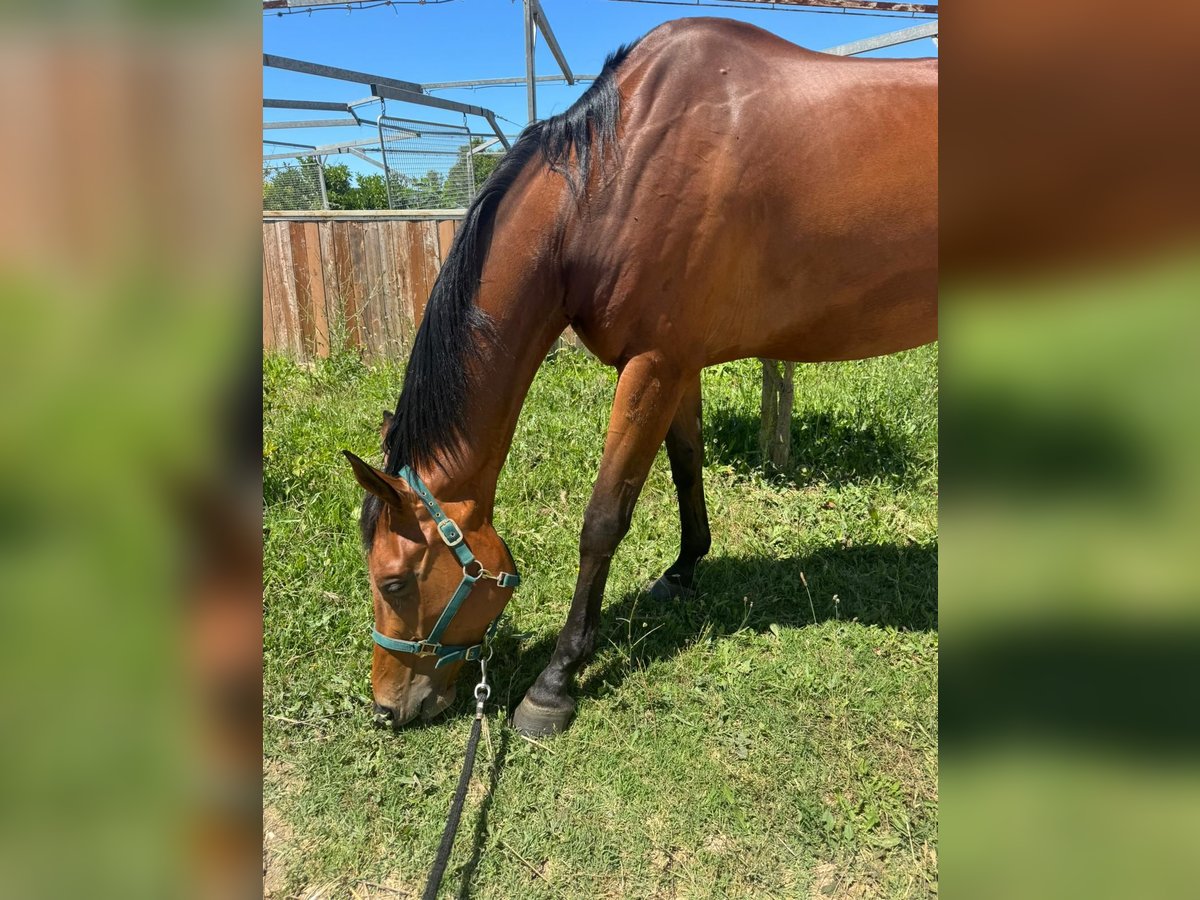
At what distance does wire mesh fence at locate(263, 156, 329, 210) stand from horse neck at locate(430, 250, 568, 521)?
7745 millimetres

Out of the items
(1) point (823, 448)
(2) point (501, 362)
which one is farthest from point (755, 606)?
(1) point (823, 448)

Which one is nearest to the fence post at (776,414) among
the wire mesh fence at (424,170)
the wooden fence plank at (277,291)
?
the wooden fence plank at (277,291)

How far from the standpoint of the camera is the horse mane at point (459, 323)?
2.33 m

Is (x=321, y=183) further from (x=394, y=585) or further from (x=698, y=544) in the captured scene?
(x=394, y=585)

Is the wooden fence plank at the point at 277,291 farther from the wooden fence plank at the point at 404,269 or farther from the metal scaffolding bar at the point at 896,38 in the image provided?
the metal scaffolding bar at the point at 896,38

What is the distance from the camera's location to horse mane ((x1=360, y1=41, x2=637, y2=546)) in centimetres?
233

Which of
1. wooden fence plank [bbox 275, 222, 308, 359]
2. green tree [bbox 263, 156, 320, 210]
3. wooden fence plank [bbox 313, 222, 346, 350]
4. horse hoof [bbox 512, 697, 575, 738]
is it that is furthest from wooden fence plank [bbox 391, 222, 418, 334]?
horse hoof [bbox 512, 697, 575, 738]

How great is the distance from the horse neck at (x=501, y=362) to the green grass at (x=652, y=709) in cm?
92

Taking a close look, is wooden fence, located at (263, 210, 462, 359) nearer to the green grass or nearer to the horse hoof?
the green grass

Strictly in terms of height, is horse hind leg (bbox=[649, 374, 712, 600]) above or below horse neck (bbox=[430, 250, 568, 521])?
below

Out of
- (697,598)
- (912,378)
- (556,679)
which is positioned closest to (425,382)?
(556,679)

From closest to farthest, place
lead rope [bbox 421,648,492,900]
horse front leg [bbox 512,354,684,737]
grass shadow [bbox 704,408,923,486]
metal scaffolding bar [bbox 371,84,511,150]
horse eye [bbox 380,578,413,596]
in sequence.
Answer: lead rope [bbox 421,648,492,900] < horse eye [bbox 380,578,413,596] < horse front leg [bbox 512,354,684,737] < grass shadow [bbox 704,408,923,486] < metal scaffolding bar [bbox 371,84,511,150]

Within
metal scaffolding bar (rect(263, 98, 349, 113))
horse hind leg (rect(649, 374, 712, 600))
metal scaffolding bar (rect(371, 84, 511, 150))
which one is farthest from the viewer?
metal scaffolding bar (rect(263, 98, 349, 113))
